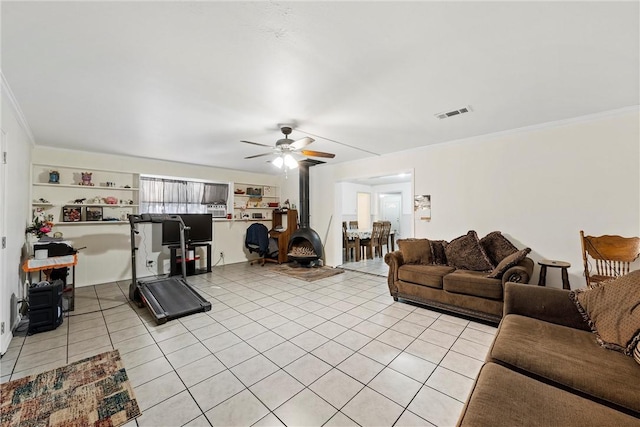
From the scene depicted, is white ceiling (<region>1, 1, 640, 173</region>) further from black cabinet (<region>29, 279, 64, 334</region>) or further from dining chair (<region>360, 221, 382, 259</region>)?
dining chair (<region>360, 221, 382, 259</region>)

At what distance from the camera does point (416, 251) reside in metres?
3.98

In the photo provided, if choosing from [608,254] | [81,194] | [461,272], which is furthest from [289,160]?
[81,194]

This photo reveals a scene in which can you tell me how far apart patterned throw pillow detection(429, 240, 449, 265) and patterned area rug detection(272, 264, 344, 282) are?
220 cm

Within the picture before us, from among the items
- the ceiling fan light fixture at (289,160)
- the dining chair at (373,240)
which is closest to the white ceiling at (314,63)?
the ceiling fan light fixture at (289,160)

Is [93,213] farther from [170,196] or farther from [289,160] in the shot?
[289,160]

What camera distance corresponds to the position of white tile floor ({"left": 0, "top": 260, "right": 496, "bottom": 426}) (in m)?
1.73

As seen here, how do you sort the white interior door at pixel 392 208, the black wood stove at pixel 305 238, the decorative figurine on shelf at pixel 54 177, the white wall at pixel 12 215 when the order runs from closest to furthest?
the white wall at pixel 12 215 → the decorative figurine on shelf at pixel 54 177 → the black wood stove at pixel 305 238 → the white interior door at pixel 392 208

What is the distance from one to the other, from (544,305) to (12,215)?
5218mm

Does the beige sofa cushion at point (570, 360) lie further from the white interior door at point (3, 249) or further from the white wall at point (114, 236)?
the white wall at point (114, 236)

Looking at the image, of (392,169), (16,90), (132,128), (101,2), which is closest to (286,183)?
(392,169)

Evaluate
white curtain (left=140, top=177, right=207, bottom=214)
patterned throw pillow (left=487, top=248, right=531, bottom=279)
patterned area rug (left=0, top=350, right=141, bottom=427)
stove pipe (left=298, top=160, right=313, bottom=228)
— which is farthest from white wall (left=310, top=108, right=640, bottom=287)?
white curtain (left=140, top=177, right=207, bottom=214)

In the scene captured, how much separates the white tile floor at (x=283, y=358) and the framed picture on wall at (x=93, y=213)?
5.21 feet

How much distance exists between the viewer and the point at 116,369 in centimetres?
219

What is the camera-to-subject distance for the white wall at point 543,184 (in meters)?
2.98
